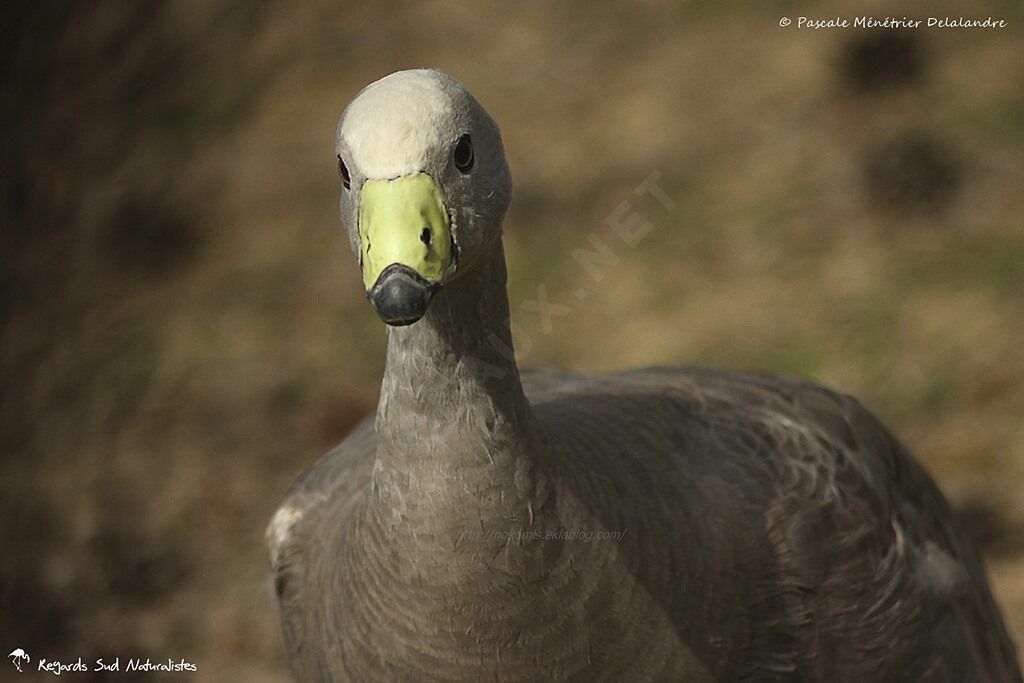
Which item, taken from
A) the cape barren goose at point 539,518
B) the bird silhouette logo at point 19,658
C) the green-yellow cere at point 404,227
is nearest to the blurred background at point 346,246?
the bird silhouette logo at point 19,658

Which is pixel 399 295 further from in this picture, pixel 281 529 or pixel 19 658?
pixel 19 658

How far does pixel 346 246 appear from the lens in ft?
16.3

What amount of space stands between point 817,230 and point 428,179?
340cm

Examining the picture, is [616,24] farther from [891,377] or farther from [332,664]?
[332,664]

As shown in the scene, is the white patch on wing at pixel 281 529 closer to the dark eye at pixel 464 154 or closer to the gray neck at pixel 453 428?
the gray neck at pixel 453 428

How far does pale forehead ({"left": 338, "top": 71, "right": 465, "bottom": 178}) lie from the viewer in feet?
5.37

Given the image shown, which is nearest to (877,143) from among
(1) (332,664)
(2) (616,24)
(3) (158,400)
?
(2) (616,24)

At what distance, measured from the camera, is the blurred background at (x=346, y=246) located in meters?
4.20

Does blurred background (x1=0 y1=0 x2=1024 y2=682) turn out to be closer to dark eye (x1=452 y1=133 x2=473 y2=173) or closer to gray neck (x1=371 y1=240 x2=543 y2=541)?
gray neck (x1=371 y1=240 x2=543 y2=541)

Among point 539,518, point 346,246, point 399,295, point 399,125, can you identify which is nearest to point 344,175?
point 399,125

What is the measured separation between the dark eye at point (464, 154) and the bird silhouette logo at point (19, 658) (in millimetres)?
2846

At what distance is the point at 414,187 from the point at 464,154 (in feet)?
0.40

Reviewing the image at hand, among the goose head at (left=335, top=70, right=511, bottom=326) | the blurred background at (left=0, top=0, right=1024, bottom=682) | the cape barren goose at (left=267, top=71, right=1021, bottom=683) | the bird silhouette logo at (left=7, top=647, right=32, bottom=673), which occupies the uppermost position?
the blurred background at (left=0, top=0, right=1024, bottom=682)

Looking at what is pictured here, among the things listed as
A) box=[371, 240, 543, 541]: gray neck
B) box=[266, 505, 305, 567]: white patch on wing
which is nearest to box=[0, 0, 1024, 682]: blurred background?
box=[266, 505, 305, 567]: white patch on wing
